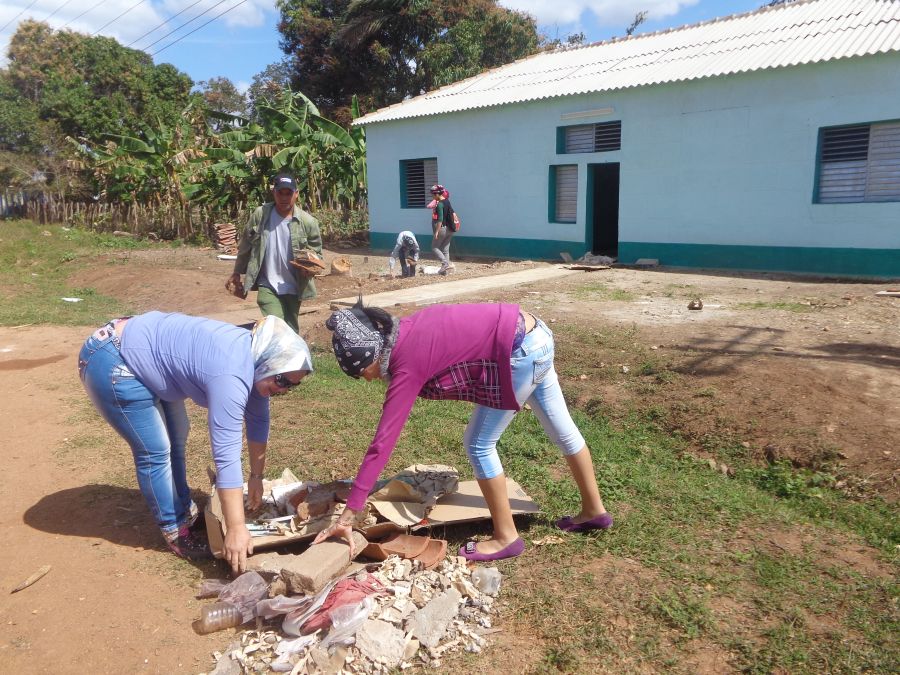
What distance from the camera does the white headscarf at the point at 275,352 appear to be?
9.91 feet

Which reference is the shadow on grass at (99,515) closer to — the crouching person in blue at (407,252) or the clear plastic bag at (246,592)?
the clear plastic bag at (246,592)

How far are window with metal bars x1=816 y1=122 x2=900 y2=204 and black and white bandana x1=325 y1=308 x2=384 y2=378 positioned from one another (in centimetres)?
1090

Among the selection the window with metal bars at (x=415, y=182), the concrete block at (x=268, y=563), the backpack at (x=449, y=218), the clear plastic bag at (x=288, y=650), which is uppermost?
the window with metal bars at (x=415, y=182)

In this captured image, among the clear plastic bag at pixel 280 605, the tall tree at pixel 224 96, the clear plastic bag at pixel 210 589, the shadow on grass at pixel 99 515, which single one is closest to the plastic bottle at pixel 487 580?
the clear plastic bag at pixel 280 605

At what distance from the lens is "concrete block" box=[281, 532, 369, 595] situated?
294 cm

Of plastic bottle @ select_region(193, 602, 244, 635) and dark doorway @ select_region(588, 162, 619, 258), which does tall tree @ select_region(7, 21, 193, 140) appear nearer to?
dark doorway @ select_region(588, 162, 619, 258)

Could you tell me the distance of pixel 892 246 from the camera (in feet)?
34.9

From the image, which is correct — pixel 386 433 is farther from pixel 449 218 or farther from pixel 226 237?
pixel 226 237

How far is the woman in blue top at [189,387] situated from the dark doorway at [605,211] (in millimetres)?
12792

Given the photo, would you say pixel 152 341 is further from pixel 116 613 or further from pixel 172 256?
pixel 172 256

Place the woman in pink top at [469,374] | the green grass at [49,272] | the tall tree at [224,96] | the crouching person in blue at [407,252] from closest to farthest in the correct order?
1. the woman in pink top at [469,374]
2. the green grass at [49,272]
3. the crouching person in blue at [407,252]
4. the tall tree at [224,96]

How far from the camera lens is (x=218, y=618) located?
2.98m

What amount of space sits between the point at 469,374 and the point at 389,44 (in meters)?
25.3

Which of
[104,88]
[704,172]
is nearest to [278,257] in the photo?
[704,172]
